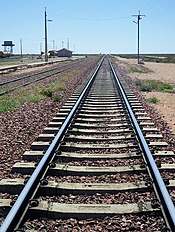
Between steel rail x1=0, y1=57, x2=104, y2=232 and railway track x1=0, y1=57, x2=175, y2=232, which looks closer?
steel rail x1=0, y1=57, x2=104, y2=232

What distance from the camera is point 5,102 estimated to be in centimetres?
1406

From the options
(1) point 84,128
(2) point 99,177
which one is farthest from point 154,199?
(1) point 84,128

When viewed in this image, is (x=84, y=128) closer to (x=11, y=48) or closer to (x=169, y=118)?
(x=169, y=118)

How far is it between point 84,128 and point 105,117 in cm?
175

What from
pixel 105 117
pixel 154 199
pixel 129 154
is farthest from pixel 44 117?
pixel 154 199

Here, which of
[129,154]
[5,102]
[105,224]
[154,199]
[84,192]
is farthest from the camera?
[5,102]

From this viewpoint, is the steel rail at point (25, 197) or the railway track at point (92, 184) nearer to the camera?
the steel rail at point (25, 197)

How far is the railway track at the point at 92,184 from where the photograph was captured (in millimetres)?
4266

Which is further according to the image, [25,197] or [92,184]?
→ [92,184]

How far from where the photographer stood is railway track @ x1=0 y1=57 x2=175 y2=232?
168 inches

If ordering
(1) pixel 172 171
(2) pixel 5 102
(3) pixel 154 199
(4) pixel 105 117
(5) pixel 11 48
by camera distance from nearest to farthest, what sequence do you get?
(3) pixel 154 199 < (1) pixel 172 171 < (4) pixel 105 117 < (2) pixel 5 102 < (5) pixel 11 48

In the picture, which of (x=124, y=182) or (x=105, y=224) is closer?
(x=105, y=224)

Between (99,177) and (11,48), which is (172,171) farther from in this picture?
(11,48)

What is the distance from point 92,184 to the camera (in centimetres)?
534
